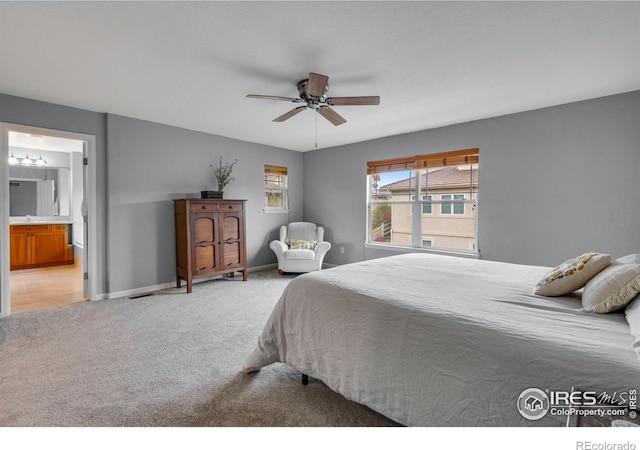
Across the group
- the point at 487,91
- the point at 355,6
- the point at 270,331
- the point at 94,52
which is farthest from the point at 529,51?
the point at 94,52

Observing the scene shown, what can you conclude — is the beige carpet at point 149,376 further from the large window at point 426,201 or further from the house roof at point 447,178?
the house roof at point 447,178

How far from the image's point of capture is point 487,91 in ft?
9.97

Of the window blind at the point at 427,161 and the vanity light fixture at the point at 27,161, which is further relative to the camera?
the vanity light fixture at the point at 27,161

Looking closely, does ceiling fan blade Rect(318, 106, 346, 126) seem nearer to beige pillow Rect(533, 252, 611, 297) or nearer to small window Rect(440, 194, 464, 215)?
beige pillow Rect(533, 252, 611, 297)

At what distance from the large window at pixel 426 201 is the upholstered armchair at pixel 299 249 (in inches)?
36.4

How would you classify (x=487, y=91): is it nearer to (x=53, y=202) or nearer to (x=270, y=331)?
(x=270, y=331)

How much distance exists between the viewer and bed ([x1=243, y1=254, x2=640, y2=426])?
1.03 meters

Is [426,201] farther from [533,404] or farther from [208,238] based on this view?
[533,404]

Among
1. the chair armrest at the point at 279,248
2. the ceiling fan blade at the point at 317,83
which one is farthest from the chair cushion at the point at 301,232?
the ceiling fan blade at the point at 317,83

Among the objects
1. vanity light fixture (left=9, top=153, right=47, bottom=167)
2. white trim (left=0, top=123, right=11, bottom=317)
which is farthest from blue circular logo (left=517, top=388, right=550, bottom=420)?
vanity light fixture (left=9, top=153, right=47, bottom=167)

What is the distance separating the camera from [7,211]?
323cm

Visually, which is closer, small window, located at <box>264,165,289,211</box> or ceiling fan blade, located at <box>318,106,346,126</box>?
ceiling fan blade, located at <box>318,106,346,126</box>

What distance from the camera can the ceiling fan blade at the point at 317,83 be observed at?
223 cm

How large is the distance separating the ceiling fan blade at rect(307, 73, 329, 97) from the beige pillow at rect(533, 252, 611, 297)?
194 cm
